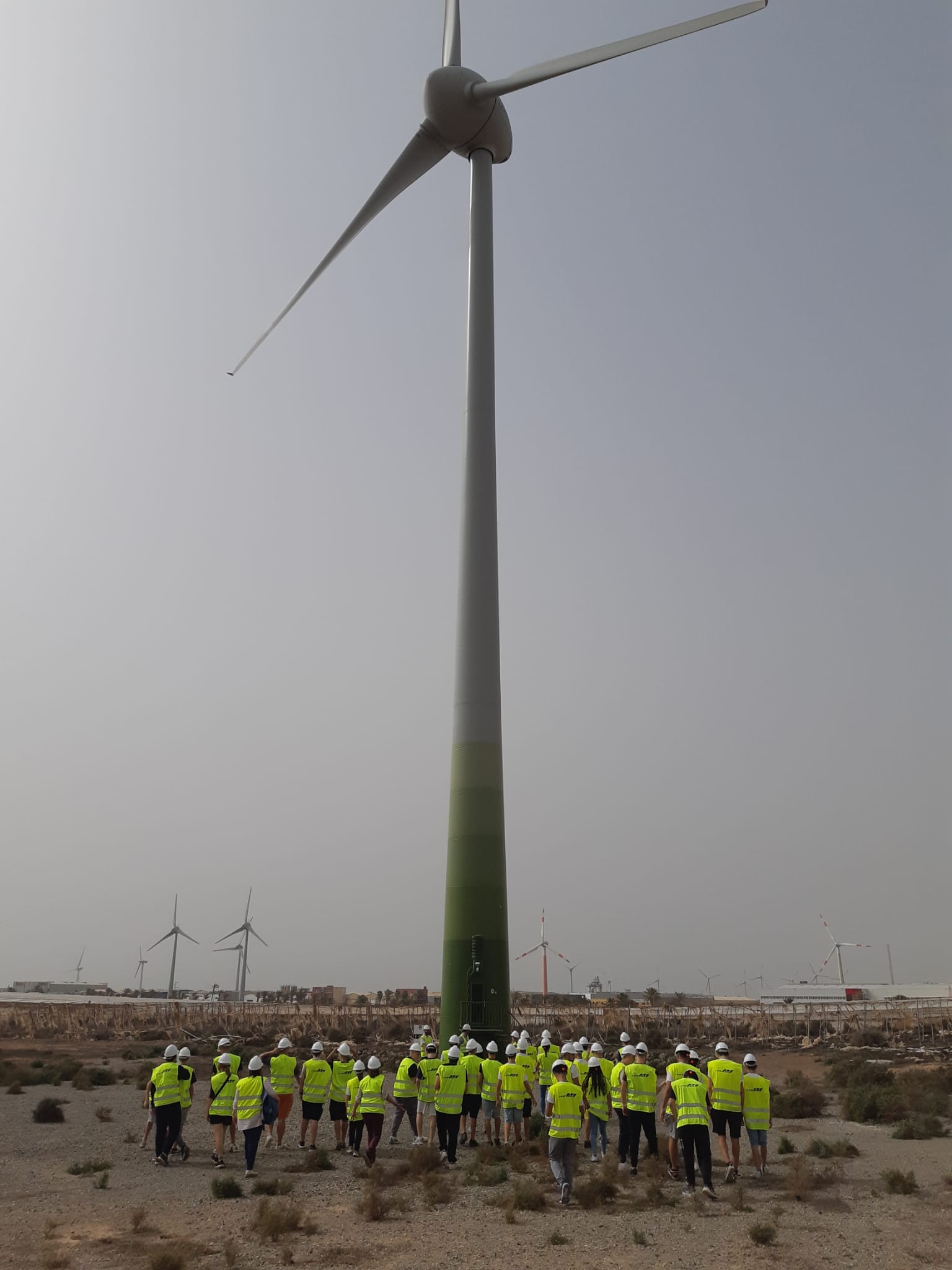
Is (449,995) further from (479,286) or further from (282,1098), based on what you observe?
(479,286)

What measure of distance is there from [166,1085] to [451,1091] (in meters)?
5.10

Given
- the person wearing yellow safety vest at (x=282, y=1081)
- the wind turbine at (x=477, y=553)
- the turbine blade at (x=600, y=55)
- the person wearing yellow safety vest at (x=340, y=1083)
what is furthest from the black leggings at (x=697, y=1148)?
the turbine blade at (x=600, y=55)

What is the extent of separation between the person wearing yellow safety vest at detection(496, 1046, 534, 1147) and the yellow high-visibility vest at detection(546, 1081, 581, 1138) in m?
4.45

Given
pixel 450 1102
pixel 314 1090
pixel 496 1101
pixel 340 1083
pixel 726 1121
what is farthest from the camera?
pixel 496 1101

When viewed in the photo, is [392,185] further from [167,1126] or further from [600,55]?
[167,1126]

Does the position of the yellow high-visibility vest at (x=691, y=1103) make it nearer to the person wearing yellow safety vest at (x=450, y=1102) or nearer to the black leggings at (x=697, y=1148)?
the black leggings at (x=697, y=1148)

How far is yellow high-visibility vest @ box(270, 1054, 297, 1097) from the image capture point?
747 inches

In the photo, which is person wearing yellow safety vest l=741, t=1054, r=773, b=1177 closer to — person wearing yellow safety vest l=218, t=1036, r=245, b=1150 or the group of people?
the group of people

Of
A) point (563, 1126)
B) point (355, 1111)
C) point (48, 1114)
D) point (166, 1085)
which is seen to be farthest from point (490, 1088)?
point (48, 1114)

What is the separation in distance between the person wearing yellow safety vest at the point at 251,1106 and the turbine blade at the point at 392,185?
2565cm

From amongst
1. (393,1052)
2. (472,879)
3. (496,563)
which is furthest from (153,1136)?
(393,1052)

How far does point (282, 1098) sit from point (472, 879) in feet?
29.3

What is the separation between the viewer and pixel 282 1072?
19.0m

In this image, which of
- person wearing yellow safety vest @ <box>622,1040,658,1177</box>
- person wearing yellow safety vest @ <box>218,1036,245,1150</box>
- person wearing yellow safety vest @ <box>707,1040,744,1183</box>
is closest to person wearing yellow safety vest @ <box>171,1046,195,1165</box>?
person wearing yellow safety vest @ <box>218,1036,245,1150</box>
